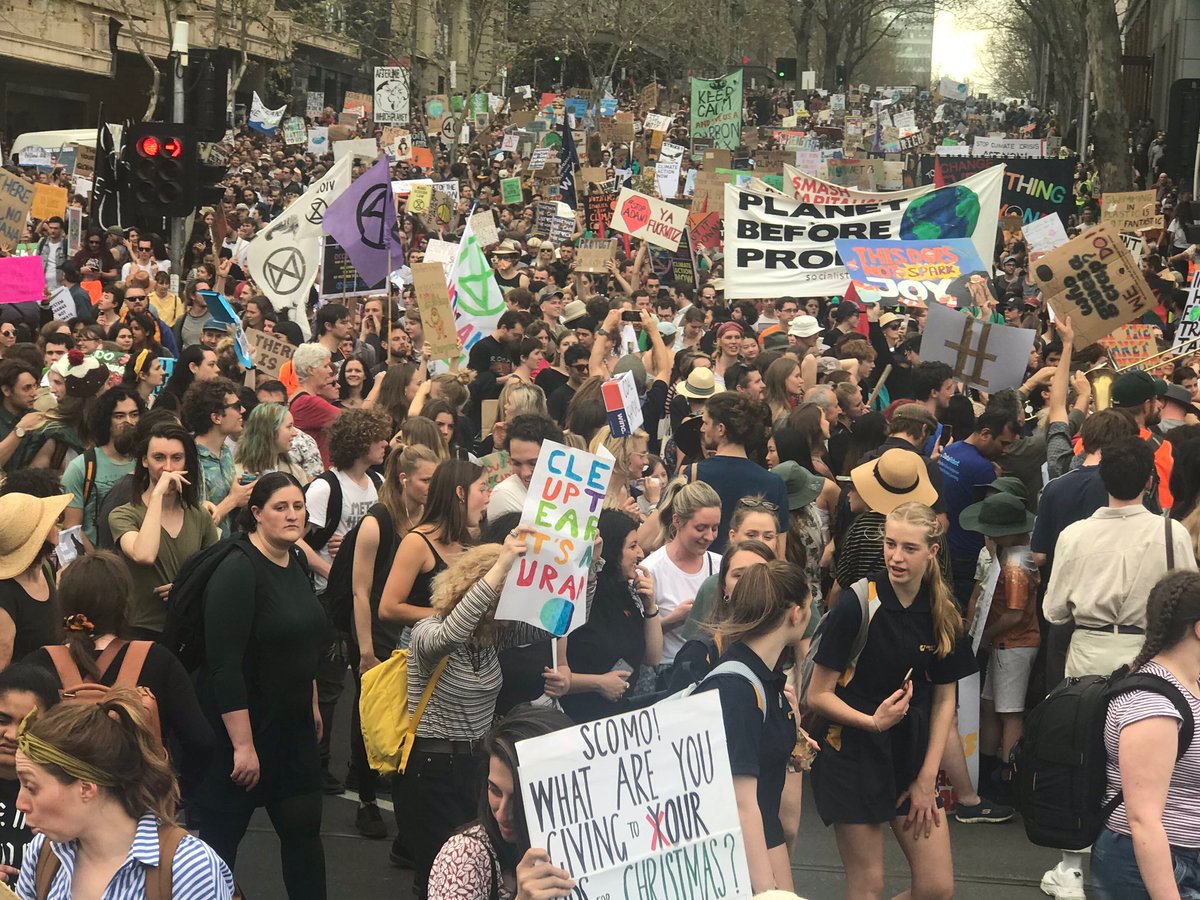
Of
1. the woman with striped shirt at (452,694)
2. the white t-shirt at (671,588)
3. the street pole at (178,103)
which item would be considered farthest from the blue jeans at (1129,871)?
the street pole at (178,103)

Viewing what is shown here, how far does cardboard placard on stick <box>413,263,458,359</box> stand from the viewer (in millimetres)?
11641

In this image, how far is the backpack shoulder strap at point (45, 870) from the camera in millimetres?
3525

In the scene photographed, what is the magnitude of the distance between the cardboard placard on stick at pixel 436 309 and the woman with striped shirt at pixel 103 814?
8276mm

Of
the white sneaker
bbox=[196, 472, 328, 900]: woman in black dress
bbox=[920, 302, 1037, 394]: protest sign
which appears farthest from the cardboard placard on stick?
the white sneaker

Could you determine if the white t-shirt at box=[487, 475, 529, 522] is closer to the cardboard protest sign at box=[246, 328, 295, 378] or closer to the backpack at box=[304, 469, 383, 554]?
the backpack at box=[304, 469, 383, 554]

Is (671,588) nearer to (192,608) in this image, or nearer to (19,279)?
(192,608)

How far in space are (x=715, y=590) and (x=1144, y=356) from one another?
7800mm

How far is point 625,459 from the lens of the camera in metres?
8.12

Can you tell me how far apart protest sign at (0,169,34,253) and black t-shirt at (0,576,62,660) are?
Result: 1163 centimetres

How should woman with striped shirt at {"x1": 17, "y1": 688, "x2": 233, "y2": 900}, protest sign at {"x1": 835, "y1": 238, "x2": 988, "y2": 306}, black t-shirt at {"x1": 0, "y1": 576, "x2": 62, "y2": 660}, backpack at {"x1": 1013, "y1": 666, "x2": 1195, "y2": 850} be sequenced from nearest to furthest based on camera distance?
1. woman with striped shirt at {"x1": 17, "y1": 688, "x2": 233, "y2": 900}
2. backpack at {"x1": 1013, "y1": 666, "x2": 1195, "y2": 850}
3. black t-shirt at {"x1": 0, "y1": 576, "x2": 62, "y2": 660}
4. protest sign at {"x1": 835, "y1": 238, "x2": 988, "y2": 306}

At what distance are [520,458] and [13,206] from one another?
10669 mm

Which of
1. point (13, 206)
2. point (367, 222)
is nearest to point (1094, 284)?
point (367, 222)

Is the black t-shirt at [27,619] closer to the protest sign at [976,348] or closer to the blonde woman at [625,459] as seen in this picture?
the blonde woman at [625,459]

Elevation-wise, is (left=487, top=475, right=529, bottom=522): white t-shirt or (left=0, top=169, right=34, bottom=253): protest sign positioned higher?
(left=0, top=169, right=34, bottom=253): protest sign
